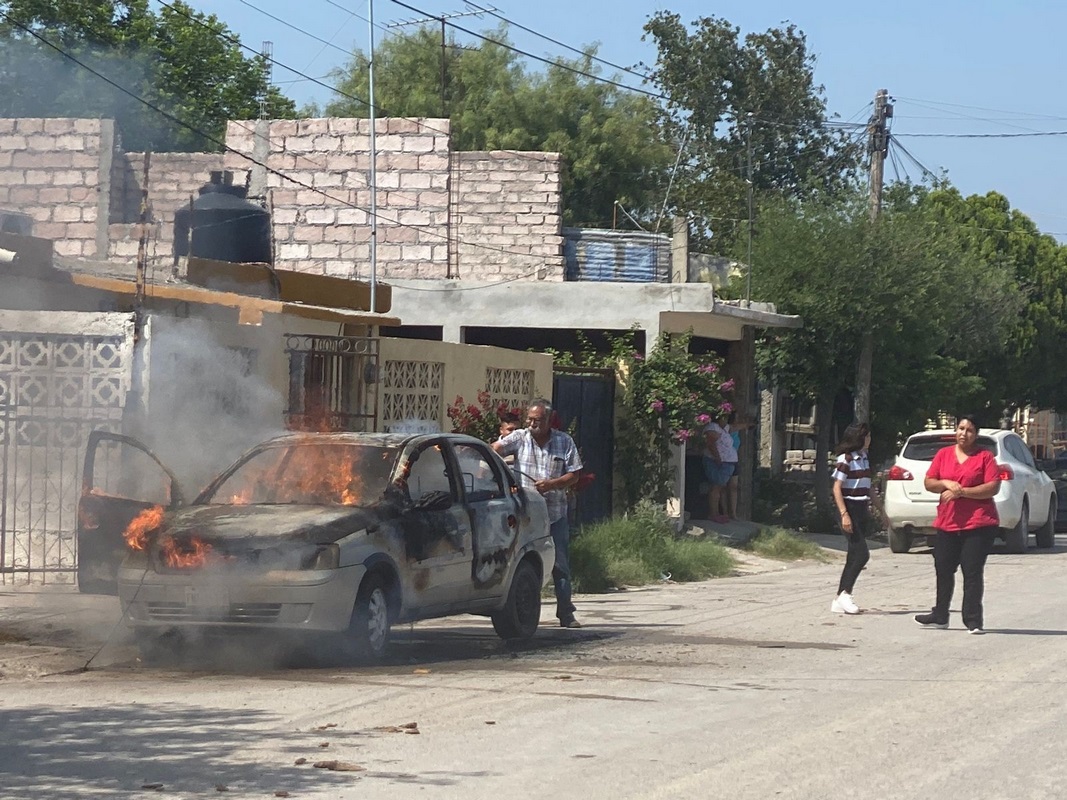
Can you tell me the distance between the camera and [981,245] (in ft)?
152

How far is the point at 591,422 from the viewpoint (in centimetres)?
2102

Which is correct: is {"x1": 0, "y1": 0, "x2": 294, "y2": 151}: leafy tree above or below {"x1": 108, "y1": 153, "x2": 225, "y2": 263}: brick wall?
above

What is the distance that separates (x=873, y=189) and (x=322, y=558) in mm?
20513

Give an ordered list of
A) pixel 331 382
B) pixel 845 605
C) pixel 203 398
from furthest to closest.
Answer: pixel 331 382, pixel 203 398, pixel 845 605

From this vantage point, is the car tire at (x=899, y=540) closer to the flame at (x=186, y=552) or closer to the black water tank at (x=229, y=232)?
the black water tank at (x=229, y=232)

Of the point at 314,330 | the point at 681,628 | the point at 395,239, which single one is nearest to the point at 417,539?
the point at 681,628

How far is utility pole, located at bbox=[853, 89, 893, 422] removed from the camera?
1081 inches

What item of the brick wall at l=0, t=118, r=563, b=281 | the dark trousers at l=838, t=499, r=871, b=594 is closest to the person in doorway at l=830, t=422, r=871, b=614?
the dark trousers at l=838, t=499, r=871, b=594

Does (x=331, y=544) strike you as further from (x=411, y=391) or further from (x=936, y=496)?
(x=936, y=496)

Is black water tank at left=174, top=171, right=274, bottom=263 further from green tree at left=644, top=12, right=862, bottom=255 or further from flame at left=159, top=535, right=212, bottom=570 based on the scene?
green tree at left=644, top=12, right=862, bottom=255

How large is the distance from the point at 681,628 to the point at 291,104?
3817 cm

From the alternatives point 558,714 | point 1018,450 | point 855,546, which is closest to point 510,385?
point 855,546

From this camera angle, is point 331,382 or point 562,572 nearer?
point 562,572

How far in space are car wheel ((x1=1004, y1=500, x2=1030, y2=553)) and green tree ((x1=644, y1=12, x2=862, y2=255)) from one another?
33.0 m
